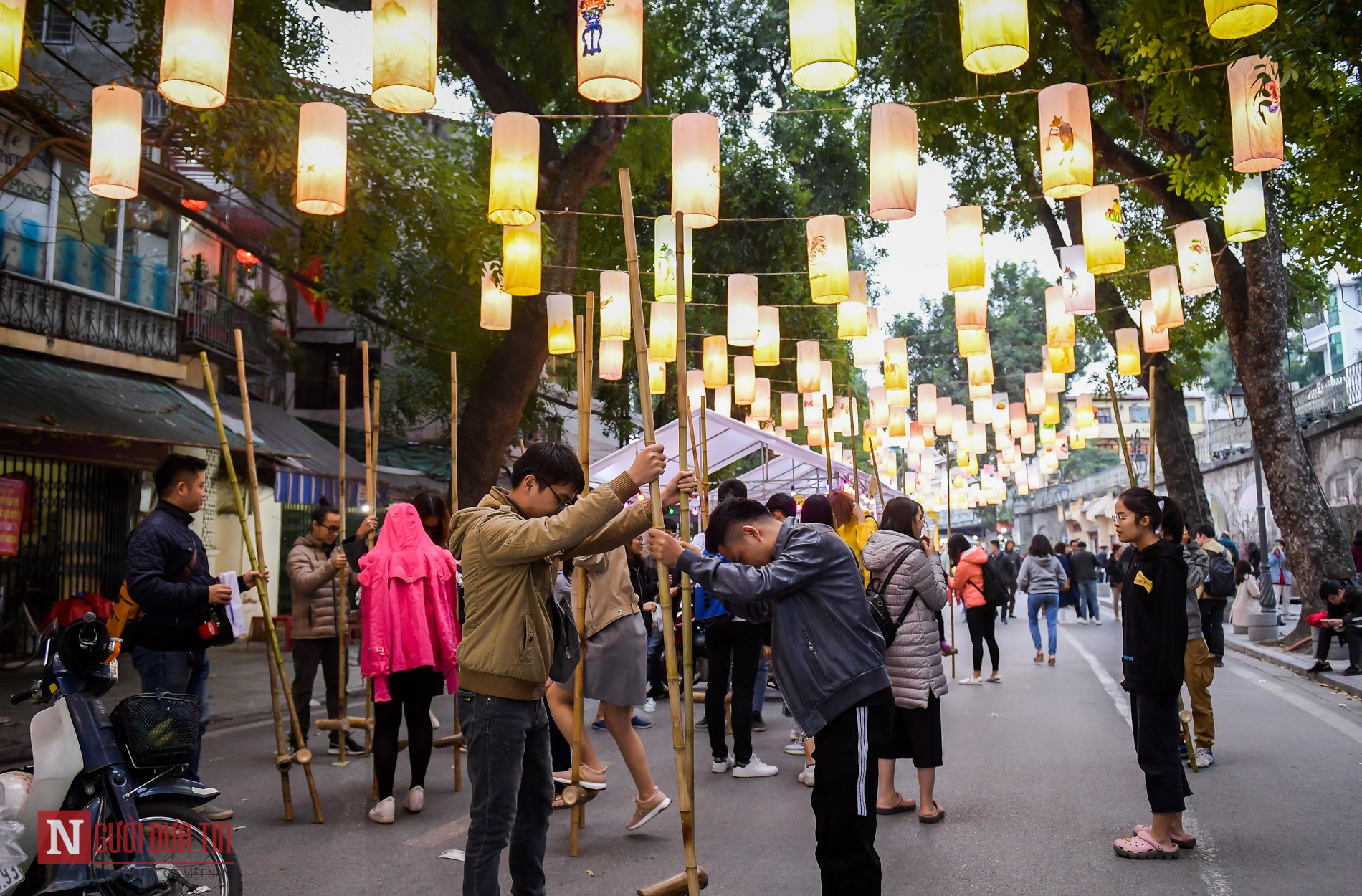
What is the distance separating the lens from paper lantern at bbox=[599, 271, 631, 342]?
12.2 metres

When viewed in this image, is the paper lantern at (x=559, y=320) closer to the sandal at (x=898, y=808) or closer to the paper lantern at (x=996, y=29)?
the paper lantern at (x=996, y=29)

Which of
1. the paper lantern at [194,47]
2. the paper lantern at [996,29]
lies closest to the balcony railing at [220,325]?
the paper lantern at [194,47]

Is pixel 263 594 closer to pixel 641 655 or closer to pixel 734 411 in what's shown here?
pixel 641 655

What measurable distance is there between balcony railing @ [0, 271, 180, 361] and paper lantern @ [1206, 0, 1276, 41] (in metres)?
13.1

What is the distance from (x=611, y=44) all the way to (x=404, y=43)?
1317 mm

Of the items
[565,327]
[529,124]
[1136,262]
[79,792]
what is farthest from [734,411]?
[79,792]

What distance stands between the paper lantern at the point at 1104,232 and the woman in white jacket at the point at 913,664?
5353 millimetres

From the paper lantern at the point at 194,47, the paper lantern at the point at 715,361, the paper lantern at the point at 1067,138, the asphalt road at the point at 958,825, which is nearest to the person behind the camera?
the asphalt road at the point at 958,825

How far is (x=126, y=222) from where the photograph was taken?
15.0m

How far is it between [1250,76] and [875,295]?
22149 mm

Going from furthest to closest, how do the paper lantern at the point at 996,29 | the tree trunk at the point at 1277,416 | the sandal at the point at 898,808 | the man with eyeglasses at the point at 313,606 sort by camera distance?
the tree trunk at the point at 1277,416
the man with eyeglasses at the point at 313,606
the paper lantern at the point at 996,29
the sandal at the point at 898,808

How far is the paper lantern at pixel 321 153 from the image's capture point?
786cm

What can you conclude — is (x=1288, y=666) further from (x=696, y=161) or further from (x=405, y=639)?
(x=405, y=639)

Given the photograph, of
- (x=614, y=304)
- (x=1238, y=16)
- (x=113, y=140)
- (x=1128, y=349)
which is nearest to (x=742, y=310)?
(x=614, y=304)
